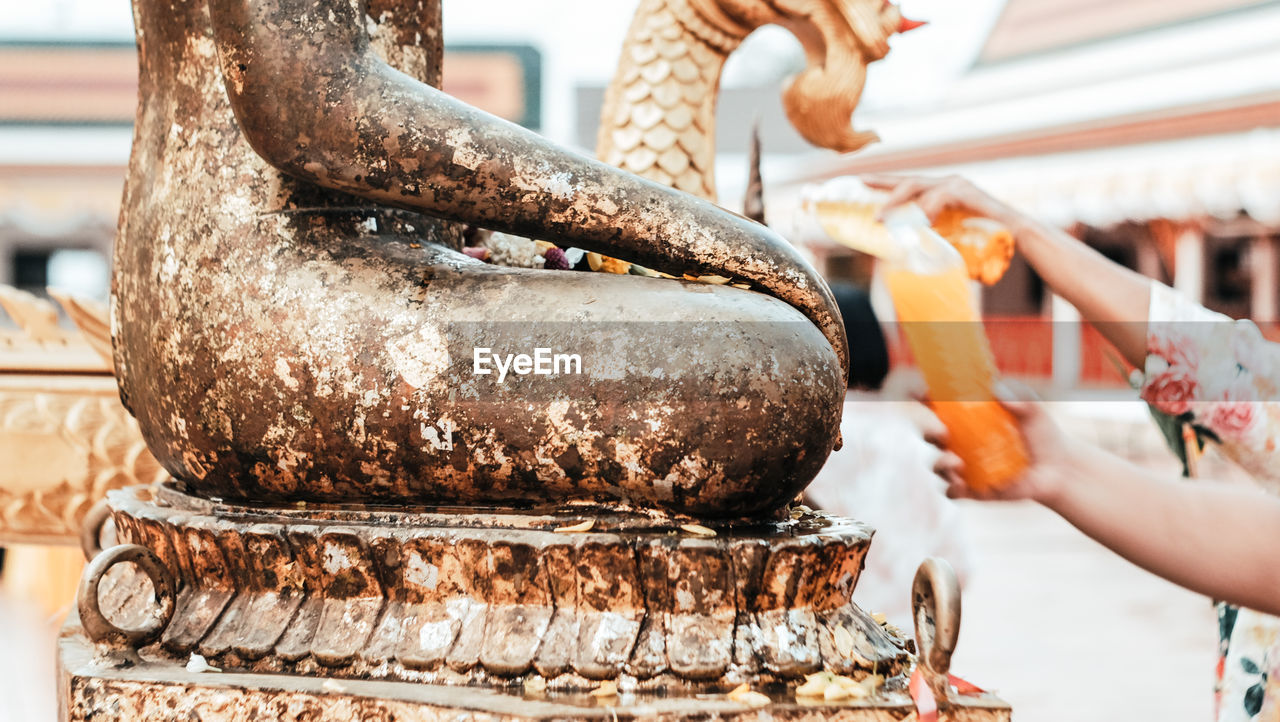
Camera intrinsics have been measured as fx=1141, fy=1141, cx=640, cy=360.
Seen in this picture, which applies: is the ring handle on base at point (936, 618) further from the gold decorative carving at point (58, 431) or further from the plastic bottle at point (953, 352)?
the gold decorative carving at point (58, 431)

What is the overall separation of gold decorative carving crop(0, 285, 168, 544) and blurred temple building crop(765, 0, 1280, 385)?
7.34m

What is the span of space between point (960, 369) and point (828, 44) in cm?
78

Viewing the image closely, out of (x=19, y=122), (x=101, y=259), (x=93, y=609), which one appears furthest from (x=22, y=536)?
(x=101, y=259)

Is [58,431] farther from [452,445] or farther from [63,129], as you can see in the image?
[63,129]

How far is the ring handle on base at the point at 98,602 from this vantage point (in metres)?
0.97

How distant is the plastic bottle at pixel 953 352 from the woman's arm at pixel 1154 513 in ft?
0.06

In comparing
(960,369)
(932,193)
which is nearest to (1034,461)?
(960,369)

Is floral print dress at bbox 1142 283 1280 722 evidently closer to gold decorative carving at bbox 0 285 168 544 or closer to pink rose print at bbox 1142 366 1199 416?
pink rose print at bbox 1142 366 1199 416

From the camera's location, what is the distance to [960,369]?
1.05m

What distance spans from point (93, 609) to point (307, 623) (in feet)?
0.59

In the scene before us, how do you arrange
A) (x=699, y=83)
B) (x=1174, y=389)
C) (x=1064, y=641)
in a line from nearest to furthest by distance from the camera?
1. (x=1174, y=389)
2. (x=699, y=83)
3. (x=1064, y=641)

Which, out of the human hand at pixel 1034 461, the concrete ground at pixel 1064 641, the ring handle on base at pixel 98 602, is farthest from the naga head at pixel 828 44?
the concrete ground at pixel 1064 641

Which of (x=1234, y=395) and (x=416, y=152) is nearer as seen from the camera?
(x=416, y=152)

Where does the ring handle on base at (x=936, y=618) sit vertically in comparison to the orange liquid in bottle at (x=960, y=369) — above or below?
below
